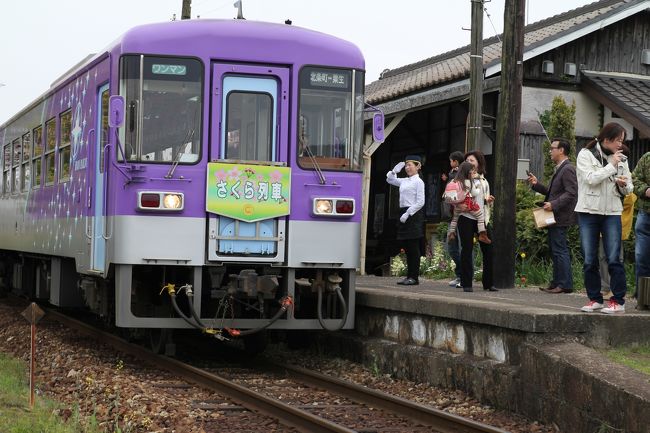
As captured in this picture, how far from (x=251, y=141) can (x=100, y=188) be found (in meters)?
1.60

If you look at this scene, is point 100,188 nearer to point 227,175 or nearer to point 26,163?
point 227,175

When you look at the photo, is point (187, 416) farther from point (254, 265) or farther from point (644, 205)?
point (644, 205)

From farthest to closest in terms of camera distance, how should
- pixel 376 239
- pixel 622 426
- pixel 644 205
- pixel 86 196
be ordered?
1. pixel 376 239
2. pixel 86 196
3. pixel 644 205
4. pixel 622 426

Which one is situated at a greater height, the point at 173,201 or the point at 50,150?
the point at 50,150

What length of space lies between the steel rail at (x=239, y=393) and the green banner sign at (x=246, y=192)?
1.50 meters

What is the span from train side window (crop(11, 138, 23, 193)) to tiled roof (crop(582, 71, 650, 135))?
378 inches

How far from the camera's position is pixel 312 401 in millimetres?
9039

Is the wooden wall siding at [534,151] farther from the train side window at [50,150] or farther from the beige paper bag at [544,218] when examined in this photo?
the train side window at [50,150]

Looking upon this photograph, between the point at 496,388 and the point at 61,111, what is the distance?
6968mm

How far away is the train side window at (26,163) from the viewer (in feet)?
50.3

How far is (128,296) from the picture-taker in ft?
32.6

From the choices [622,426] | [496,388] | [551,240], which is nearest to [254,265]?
[496,388]

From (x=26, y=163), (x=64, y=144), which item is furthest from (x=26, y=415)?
(x=26, y=163)

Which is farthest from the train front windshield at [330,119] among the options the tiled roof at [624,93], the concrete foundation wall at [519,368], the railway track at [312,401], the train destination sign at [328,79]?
the tiled roof at [624,93]
